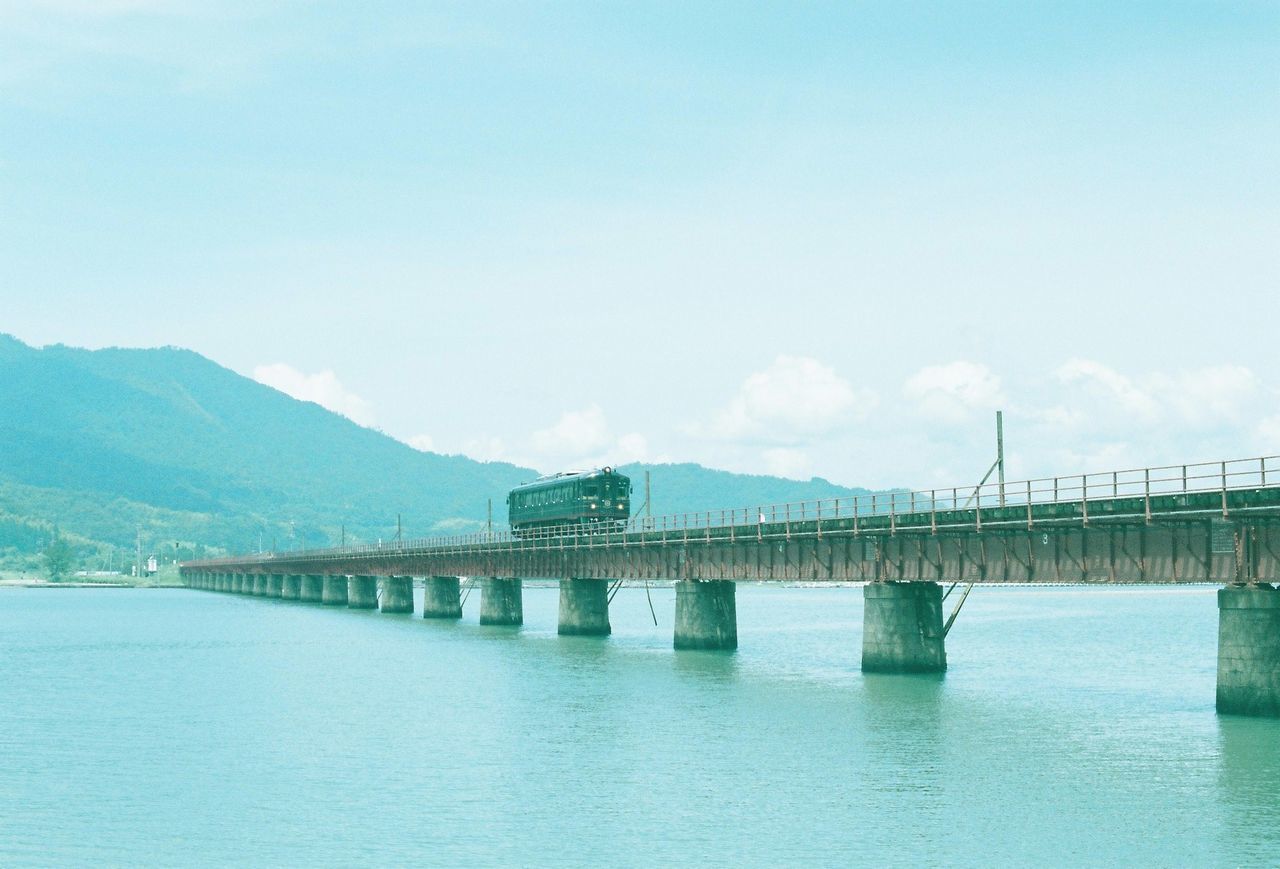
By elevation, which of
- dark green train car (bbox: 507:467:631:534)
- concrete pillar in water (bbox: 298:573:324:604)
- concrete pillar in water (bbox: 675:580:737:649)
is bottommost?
concrete pillar in water (bbox: 298:573:324:604)

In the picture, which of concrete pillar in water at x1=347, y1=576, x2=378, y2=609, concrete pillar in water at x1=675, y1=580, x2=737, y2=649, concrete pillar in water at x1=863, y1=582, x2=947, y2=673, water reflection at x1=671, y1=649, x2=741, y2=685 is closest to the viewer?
concrete pillar in water at x1=863, y1=582, x2=947, y2=673

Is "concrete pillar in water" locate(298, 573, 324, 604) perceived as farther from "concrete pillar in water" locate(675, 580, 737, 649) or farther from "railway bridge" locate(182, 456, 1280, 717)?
"concrete pillar in water" locate(675, 580, 737, 649)

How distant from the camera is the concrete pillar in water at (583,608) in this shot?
3989 inches

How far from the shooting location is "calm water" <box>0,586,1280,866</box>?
109 feet

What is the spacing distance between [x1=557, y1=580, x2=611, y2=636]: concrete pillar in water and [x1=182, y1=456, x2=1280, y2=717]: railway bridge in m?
0.10

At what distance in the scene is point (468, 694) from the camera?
2505 inches

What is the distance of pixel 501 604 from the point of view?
12212 centimetres

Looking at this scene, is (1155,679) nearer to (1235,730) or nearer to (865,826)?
(1235,730)

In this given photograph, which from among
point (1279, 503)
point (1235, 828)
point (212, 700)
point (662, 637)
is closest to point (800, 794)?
point (1235, 828)

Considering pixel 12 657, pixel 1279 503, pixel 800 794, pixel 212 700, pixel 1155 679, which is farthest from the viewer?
pixel 12 657

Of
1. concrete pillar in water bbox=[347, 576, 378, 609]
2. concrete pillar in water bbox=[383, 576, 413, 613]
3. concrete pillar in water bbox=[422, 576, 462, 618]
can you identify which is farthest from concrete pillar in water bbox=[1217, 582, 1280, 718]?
concrete pillar in water bbox=[347, 576, 378, 609]

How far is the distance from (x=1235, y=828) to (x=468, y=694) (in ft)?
119

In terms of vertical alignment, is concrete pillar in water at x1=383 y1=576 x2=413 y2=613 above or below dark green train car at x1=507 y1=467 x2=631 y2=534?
below

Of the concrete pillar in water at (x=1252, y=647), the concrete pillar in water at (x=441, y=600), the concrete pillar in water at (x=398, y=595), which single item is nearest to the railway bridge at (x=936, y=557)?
the concrete pillar in water at (x=1252, y=647)
